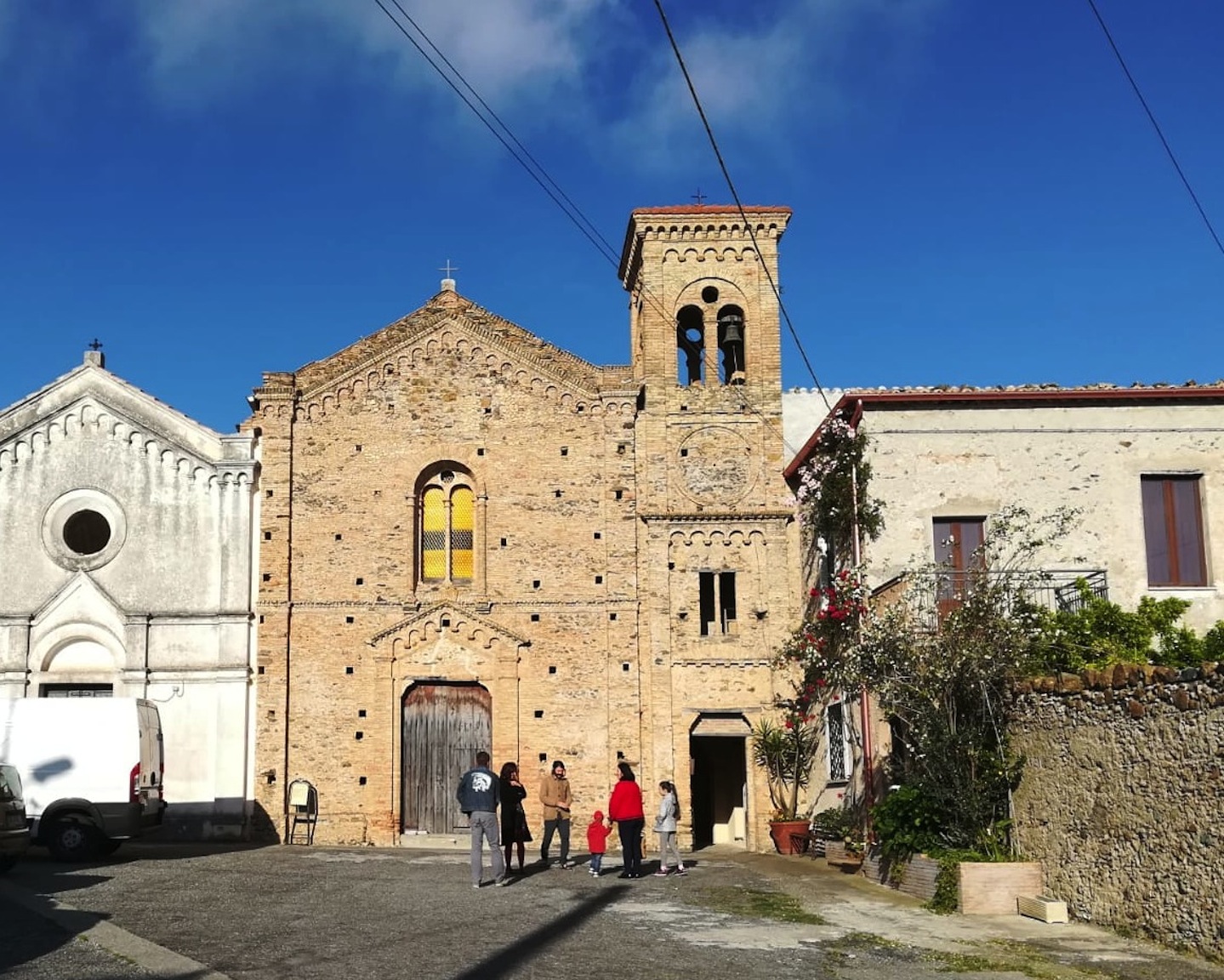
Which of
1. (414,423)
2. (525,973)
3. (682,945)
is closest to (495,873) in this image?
(682,945)

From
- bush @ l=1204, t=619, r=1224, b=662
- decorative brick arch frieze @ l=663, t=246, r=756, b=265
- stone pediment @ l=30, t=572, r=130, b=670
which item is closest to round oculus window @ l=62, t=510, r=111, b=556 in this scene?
stone pediment @ l=30, t=572, r=130, b=670

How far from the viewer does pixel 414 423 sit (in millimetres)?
28125

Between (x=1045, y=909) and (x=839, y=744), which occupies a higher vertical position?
(x=839, y=744)

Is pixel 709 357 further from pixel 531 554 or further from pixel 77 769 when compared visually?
pixel 77 769

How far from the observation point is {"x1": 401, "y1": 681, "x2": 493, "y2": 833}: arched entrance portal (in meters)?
26.7

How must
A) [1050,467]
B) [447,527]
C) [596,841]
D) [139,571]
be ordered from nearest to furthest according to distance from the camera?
[596,841]
[1050,467]
[139,571]
[447,527]

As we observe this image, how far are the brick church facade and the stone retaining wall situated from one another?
447 inches

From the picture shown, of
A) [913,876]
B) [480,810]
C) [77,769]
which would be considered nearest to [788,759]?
[913,876]

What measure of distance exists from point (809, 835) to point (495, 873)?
847cm

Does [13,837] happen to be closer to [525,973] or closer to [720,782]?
[525,973]

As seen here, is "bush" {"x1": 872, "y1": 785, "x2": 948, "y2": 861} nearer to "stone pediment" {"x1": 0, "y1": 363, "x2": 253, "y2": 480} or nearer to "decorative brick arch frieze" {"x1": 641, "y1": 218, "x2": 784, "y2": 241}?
"decorative brick arch frieze" {"x1": 641, "y1": 218, "x2": 784, "y2": 241}

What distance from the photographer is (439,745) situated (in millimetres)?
27031

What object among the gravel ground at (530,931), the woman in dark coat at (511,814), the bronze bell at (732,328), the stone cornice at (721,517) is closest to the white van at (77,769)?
the gravel ground at (530,931)

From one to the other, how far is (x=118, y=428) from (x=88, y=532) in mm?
2151
